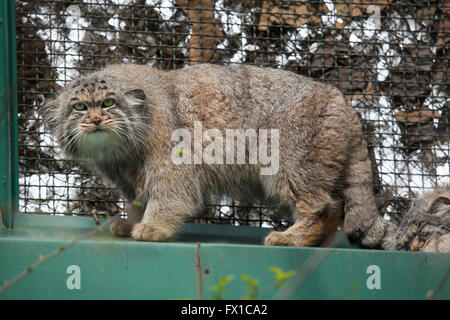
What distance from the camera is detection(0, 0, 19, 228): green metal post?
3.83 metres

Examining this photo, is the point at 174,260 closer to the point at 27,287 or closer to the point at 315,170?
the point at 27,287

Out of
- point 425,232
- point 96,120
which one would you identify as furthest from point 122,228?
point 425,232

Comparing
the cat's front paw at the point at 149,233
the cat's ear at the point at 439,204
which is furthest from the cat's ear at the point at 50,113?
the cat's ear at the point at 439,204

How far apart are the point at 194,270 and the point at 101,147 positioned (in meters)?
0.95

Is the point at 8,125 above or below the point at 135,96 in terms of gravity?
below

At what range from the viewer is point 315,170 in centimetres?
417

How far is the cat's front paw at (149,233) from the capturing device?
155 inches

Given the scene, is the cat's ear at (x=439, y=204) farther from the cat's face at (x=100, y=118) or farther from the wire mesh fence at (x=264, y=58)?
the cat's face at (x=100, y=118)

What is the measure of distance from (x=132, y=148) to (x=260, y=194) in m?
0.91

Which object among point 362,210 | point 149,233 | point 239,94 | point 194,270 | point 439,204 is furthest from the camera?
point 439,204

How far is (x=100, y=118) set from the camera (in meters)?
3.91

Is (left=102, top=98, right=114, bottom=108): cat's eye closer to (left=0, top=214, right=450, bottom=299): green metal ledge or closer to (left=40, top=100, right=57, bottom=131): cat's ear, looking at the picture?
(left=40, top=100, right=57, bottom=131): cat's ear

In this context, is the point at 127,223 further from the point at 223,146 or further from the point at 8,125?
the point at 8,125

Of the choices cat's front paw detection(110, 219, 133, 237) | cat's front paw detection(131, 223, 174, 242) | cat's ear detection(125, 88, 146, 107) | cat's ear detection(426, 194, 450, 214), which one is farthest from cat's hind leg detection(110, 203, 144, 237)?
cat's ear detection(426, 194, 450, 214)
